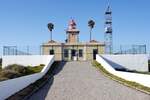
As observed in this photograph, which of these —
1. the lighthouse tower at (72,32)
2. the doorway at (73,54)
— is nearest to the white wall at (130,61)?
the doorway at (73,54)

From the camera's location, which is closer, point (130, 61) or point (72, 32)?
point (130, 61)

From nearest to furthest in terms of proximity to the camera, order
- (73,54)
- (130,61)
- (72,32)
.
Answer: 1. (130,61)
2. (73,54)
3. (72,32)

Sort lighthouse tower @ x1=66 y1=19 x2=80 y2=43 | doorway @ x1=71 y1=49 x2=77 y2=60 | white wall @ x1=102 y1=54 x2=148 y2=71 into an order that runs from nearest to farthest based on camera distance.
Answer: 1. white wall @ x1=102 y1=54 x2=148 y2=71
2. doorway @ x1=71 y1=49 x2=77 y2=60
3. lighthouse tower @ x1=66 y1=19 x2=80 y2=43

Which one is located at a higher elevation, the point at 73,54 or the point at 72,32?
the point at 72,32

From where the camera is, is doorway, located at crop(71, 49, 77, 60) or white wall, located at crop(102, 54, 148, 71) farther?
doorway, located at crop(71, 49, 77, 60)

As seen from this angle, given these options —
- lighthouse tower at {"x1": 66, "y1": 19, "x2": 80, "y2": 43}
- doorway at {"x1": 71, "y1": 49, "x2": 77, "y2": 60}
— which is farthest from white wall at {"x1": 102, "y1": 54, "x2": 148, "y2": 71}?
lighthouse tower at {"x1": 66, "y1": 19, "x2": 80, "y2": 43}

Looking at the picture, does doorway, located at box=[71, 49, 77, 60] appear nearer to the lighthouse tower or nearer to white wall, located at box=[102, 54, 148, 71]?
the lighthouse tower

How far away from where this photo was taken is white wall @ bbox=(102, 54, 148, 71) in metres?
42.8

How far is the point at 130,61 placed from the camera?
4306 centimetres

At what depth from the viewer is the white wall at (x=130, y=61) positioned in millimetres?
42812

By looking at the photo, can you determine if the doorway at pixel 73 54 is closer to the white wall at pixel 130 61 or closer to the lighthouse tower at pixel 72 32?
the lighthouse tower at pixel 72 32

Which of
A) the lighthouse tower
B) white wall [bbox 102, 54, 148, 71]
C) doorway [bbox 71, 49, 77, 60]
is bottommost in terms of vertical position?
white wall [bbox 102, 54, 148, 71]

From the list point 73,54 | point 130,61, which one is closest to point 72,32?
point 73,54

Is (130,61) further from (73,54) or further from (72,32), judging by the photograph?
(72,32)
